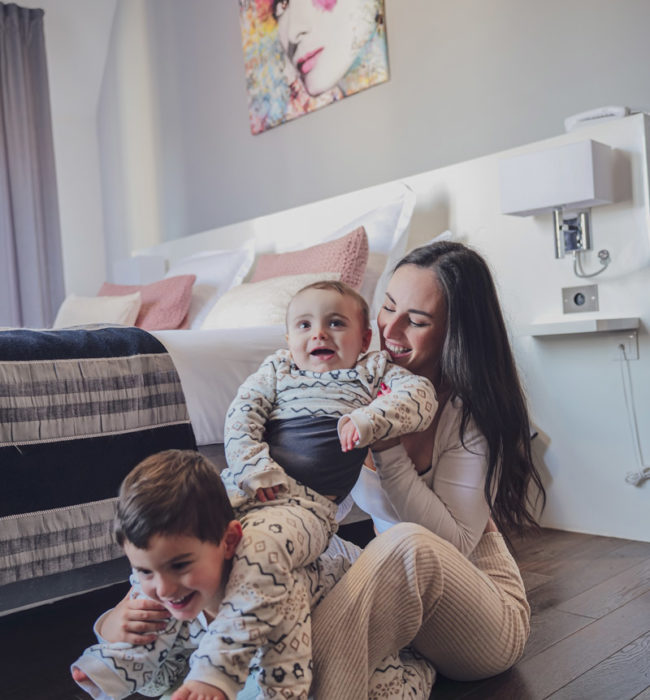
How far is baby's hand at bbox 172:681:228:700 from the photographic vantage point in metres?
0.99

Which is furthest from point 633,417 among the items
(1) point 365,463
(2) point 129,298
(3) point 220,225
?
(3) point 220,225

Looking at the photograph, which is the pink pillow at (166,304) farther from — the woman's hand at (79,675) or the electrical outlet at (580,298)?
the woman's hand at (79,675)

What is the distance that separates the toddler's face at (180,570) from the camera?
105 centimetres

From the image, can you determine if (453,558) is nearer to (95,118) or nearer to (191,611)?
(191,611)

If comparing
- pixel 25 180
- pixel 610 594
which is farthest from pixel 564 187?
pixel 25 180

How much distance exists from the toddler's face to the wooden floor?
21.1 inches

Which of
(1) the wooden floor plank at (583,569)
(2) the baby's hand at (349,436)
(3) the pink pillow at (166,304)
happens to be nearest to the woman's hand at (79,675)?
(2) the baby's hand at (349,436)

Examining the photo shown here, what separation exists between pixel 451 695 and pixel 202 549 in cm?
60

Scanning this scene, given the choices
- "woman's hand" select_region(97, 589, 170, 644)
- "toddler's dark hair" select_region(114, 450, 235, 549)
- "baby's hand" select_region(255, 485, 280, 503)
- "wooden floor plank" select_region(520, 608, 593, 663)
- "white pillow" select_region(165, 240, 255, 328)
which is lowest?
"wooden floor plank" select_region(520, 608, 593, 663)

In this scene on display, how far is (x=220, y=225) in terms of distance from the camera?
14.3 feet

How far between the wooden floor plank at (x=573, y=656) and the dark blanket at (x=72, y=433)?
0.83 metres

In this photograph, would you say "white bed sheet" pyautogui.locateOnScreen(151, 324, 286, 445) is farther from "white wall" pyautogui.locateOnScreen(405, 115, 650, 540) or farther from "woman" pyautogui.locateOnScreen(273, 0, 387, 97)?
"woman" pyautogui.locateOnScreen(273, 0, 387, 97)

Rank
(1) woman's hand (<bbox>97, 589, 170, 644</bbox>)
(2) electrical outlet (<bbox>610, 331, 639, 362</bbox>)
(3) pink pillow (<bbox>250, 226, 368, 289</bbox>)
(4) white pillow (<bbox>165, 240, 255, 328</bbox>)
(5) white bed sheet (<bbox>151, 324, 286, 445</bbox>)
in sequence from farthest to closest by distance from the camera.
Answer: (4) white pillow (<bbox>165, 240, 255, 328</bbox>) → (3) pink pillow (<bbox>250, 226, 368, 289</bbox>) → (2) electrical outlet (<bbox>610, 331, 639, 362</bbox>) → (5) white bed sheet (<bbox>151, 324, 286, 445</bbox>) → (1) woman's hand (<bbox>97, 589, 170, 644</bbox>)

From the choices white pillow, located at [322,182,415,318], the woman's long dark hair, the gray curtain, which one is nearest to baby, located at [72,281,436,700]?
the woman's long dark hair
